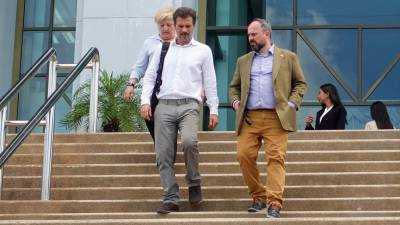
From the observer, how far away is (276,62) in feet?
23.8

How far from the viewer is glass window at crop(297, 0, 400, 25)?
16062 mm

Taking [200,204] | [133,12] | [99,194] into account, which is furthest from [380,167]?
[133,12]

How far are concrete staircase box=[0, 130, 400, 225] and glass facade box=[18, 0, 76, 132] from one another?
269 inches

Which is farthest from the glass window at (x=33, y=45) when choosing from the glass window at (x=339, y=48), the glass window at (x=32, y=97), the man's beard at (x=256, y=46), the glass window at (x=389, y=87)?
the man's beard at (x=256, y=46)

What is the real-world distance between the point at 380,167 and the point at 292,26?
8.05 m

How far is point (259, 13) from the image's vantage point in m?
16.3

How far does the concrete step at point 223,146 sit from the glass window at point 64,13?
293 inches

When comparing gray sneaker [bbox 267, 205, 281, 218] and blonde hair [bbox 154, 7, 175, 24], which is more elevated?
blonde hair [bbox 154, 7, 175, 24]

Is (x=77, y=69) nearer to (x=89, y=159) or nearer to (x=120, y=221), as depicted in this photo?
(x=89, y=159)

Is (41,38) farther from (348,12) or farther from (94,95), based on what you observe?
(94,95)

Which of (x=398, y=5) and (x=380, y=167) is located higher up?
(x=398, y=5)

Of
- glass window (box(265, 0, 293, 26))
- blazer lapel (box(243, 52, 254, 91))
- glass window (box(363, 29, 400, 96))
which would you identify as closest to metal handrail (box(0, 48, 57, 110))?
blazer lapel (box(243, 52, 254, 91))

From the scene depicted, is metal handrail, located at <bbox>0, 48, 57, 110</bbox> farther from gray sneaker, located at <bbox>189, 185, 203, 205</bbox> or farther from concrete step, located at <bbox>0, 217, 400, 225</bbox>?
gray sneaker, located at <bbox>189, 185, 203, 205</bbox>

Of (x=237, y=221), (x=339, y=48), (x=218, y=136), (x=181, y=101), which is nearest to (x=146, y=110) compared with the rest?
(x=181, y=101)
